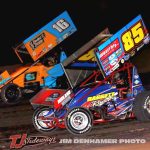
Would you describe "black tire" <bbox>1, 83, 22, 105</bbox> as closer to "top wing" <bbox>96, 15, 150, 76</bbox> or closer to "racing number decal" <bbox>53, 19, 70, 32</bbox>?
"racing number decal" <bbox>53, 19, 70, 32</bbox>

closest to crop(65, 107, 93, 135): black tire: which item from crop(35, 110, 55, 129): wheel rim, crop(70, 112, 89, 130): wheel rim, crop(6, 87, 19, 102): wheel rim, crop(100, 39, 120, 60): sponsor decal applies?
crop(70, 112, 89, 130): wheel rim

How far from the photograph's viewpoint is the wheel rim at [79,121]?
25.2ft

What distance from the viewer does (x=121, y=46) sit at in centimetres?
786

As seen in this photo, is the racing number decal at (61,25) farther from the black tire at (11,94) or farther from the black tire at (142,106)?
the black tire at (142,106)

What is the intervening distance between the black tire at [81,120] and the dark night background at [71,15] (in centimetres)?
1036

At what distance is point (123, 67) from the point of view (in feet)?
27.6

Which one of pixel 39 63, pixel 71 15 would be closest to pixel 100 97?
pixel 39 63

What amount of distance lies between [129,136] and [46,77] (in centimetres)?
556

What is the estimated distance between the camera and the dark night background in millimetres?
18453

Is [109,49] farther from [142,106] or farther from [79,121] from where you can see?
[79,121]

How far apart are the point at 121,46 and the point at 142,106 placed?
125 cm

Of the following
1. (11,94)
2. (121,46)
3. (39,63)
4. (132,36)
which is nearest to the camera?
(121,46)

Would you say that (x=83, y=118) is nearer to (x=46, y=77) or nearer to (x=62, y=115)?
(x=62, y=115)

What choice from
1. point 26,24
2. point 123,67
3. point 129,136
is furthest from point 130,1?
point 129,136
